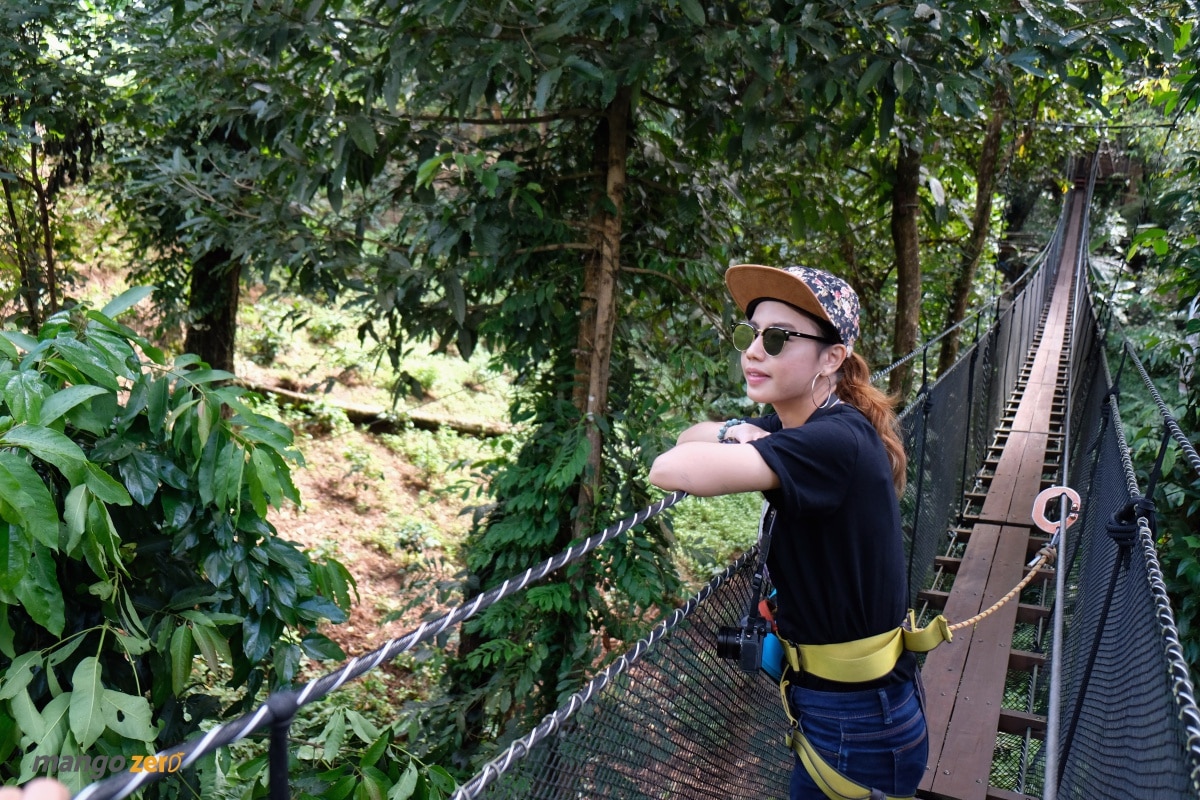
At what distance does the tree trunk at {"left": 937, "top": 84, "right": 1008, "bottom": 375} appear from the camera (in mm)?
6117

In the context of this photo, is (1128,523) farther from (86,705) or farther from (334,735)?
(86,705)

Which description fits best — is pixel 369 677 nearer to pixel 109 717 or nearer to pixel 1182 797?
pixel 109 717

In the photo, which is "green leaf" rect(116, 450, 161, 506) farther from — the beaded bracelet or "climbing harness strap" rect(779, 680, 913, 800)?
"climbing harness strap" rect(779, 680, 913, 800)

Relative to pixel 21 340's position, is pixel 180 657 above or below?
below

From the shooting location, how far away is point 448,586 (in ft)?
9.94

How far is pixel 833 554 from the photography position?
134 cm

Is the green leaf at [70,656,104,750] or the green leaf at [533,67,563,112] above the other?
the green leaf at [533,67,563,112]

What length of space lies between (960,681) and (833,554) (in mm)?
1692

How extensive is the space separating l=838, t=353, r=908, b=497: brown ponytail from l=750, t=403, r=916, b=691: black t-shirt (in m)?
0.10

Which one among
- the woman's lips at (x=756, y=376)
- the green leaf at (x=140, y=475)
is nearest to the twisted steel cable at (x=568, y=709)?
the woman's lips at (x=756, y=376)

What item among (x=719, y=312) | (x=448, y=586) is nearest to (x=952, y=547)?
(x=719, y=312)

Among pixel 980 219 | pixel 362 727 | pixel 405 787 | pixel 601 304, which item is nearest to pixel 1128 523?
pixel 405 787

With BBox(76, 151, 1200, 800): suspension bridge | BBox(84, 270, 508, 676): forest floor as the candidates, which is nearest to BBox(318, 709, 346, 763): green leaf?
BBox(76, 151, 1200, 800): suspension bridge

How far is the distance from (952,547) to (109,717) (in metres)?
3.51
